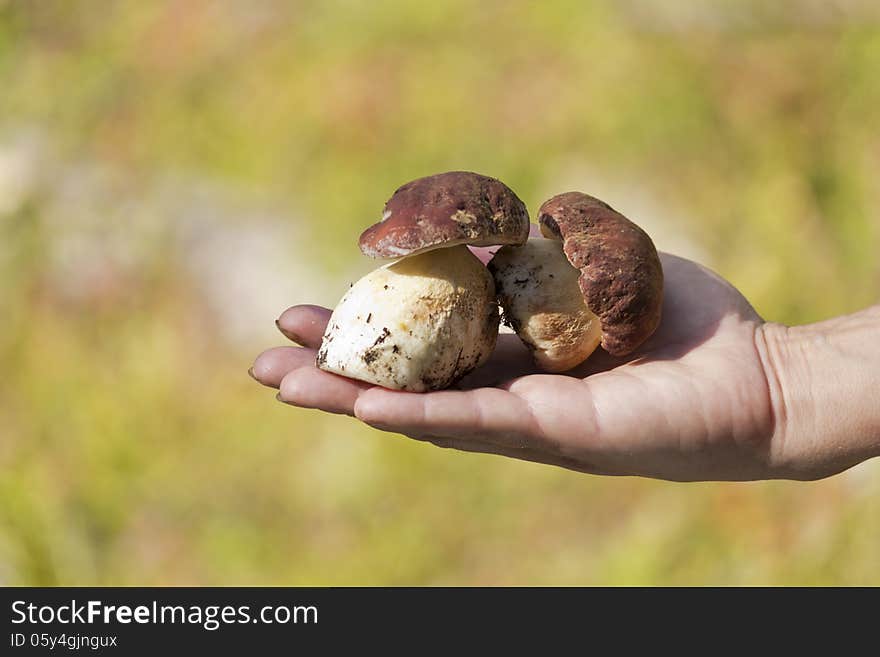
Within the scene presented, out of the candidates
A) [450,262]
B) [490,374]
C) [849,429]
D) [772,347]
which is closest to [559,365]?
[490,374]

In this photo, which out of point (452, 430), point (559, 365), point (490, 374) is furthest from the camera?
point (490, 374)

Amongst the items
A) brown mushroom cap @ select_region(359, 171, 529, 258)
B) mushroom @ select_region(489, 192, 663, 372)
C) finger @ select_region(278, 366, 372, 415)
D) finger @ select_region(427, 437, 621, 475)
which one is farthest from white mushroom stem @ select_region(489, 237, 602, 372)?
finger @ select_region(278, 366, 372, 415)

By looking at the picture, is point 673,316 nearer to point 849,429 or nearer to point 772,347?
point 772,347

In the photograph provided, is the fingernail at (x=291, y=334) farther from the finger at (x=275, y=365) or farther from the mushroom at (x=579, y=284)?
the mushroom at (x=579, y=284)

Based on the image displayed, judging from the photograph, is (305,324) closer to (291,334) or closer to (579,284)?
(291,334)

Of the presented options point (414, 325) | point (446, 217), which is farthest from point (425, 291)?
point (446, 217)

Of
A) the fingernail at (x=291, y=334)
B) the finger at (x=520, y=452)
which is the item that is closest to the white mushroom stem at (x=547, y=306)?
the finger at (x=520, y=452)
